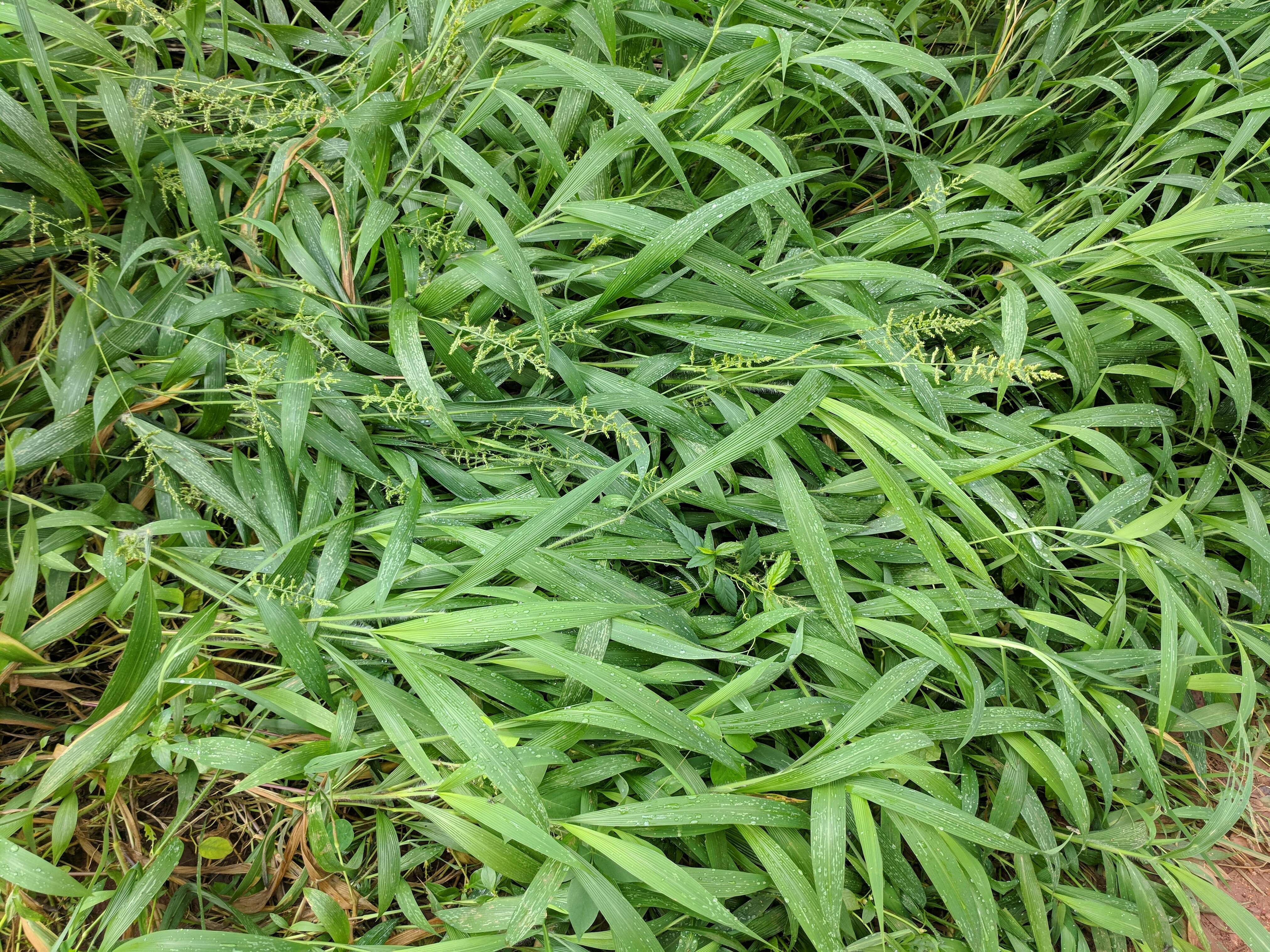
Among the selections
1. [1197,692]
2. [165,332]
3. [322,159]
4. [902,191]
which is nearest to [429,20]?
[322,159]

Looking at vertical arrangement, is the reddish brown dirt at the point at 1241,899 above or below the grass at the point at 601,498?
below

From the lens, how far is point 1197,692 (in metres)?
1.39

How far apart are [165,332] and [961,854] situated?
158 centimetres

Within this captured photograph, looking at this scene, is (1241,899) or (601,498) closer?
(601,498)

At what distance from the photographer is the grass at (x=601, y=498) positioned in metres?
0.97

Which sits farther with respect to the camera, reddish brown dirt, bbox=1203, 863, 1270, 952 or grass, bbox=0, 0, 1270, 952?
reddish brown dirt, bbox=1203, 863, 1270, 952

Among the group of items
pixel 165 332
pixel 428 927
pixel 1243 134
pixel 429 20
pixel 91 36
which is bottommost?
pixel 428 927

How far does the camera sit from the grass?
97 cm

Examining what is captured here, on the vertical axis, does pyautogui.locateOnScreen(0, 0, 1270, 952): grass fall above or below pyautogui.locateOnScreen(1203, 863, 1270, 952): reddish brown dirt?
above

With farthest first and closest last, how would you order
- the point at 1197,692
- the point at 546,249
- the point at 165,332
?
1. the point at 1197,692
2. the point at 546,249
3. the point at 165,332

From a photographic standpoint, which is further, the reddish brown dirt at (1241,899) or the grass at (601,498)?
the reddish brown dirt at (1241,899)

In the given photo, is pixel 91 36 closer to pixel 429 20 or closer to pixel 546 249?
pixel 429 20

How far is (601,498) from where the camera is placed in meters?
1.17

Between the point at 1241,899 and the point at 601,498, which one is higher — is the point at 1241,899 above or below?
below
